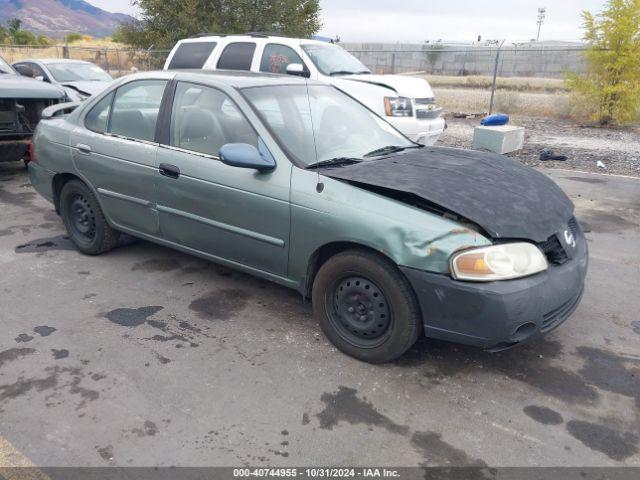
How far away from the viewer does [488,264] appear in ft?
9.39

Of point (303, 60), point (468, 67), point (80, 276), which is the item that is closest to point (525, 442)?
point (80, 276)

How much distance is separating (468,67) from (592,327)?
37.1 metres

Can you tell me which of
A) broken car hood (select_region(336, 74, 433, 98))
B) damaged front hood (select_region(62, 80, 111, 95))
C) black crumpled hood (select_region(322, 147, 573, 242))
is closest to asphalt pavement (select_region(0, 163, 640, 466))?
A: black crumpled hood (select_region(322, 147, 573, 242))

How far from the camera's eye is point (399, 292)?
302 cm

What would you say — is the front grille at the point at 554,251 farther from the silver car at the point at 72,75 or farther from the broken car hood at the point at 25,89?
the silver car at the point at 72,75

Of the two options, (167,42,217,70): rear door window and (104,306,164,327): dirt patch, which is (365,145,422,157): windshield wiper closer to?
(104,306,164,327): dirt patch

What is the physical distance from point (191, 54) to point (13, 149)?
332 cm

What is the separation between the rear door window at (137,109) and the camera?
168 inches

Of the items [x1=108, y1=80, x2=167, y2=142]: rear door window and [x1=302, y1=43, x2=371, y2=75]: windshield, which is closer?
[x1=108, y1=80, x2=167, y2=142]: rear door window

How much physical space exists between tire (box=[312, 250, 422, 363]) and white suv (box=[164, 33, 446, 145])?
5286mm

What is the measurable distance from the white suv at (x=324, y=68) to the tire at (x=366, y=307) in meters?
5.29

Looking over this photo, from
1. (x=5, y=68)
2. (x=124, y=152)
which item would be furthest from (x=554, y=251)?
(x=5, y=68)

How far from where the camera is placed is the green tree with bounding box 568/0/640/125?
13.5 m

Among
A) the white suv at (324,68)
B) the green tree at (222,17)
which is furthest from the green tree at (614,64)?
the green tree at (222,17)
